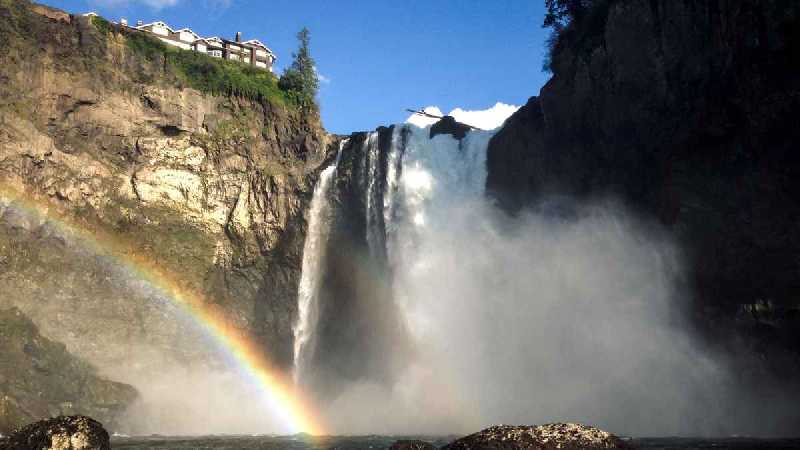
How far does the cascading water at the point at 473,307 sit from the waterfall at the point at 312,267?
0.25ft

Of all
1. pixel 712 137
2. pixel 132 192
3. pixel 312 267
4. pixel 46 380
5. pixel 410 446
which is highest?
pixel 132 192

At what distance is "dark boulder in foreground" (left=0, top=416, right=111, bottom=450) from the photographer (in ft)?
44.3

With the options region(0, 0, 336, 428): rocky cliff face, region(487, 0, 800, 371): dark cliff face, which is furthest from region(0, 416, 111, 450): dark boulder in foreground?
region(487, 0, 800, 371): dark cliff face

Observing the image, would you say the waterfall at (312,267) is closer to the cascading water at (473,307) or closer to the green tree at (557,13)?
the cascading water at (473,307)

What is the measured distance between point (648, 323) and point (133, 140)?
27.4m

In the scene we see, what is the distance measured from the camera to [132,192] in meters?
35.5

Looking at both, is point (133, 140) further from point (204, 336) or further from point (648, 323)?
point (648, 323)

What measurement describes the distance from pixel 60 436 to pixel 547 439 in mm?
10036

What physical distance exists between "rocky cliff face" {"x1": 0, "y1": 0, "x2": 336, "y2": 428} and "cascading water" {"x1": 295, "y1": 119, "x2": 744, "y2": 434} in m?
2.86

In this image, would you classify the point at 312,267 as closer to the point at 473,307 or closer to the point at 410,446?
the point at 473,307

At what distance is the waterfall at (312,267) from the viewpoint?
118 feet

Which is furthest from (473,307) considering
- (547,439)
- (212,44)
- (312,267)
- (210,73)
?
(212,44)

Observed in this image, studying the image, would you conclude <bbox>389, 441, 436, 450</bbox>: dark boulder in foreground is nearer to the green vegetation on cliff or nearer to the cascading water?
the cascading water

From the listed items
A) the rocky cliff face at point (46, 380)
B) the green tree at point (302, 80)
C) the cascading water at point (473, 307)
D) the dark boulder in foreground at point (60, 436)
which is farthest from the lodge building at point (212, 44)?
the dark boulder in foreground at point (60, 436)
